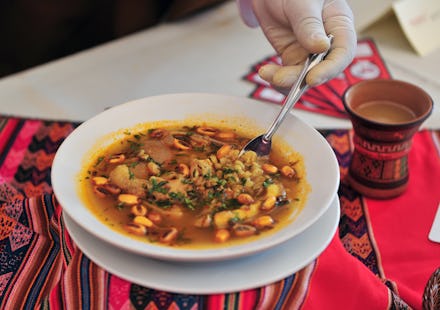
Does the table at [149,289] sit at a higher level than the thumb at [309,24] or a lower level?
lower

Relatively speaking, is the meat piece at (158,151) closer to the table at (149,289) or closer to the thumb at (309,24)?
the table at (149,289)

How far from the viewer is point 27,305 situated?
3.32 feet

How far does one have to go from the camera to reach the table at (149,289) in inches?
36.7

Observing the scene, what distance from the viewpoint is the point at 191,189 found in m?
0.99

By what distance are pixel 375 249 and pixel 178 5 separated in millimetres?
1169

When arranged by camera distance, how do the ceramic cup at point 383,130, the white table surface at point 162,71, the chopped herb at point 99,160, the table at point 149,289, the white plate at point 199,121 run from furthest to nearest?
the white table surface at point 162,71
the ceramic cup at point 383,130
the chopped herb at point 99,160
the table at point 149,289
the white plate at point 199,121

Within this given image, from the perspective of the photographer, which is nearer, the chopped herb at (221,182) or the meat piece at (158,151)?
the chopped herb at (221,182)

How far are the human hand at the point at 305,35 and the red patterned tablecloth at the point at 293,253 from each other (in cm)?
31

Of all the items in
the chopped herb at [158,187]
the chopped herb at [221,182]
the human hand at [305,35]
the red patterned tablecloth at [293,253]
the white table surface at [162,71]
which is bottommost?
the white table surface at [162,71]

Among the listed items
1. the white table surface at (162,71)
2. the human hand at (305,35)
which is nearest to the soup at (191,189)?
the human hand at (305,35)

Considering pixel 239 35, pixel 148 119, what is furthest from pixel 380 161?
pixel 239 35

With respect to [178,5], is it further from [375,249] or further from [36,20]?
[375,249]

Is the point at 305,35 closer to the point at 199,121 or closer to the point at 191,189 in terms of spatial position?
the point at 199,121

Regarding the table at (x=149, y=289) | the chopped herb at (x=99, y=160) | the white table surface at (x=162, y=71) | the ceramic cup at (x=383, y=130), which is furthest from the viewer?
the white table surface at (x=162, y=71)
